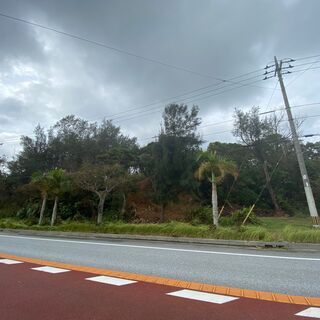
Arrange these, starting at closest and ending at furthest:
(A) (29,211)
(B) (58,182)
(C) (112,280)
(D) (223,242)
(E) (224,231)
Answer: (C) (112,280), (D) (223,242), (E) (224,231), (B) (58,182), (A) (29,211)

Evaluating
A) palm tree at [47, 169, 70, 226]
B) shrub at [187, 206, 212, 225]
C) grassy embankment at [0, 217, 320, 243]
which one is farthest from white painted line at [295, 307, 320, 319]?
palm tree at [47, 169, 70, 226]

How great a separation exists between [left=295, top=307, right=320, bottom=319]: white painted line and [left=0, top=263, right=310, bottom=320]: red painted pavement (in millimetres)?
101

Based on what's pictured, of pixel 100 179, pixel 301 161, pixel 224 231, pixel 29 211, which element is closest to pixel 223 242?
pixel 224 231

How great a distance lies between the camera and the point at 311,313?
15.5ft

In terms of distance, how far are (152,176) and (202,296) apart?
87.0 ft

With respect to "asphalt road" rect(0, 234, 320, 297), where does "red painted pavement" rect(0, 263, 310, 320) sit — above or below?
below

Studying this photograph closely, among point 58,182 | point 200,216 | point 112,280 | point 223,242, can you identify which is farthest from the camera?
point 58,182

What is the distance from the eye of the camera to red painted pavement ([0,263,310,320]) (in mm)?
4652

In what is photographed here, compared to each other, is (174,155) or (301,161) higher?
(174,155)

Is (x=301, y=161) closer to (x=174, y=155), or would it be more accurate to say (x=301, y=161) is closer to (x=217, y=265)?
(x=174, y=155)

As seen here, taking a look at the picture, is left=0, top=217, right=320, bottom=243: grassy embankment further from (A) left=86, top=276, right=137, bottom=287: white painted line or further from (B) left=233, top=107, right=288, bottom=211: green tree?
(B) left=233, top=107, right=288, bottom=211: green tree

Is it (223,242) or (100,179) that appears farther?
(100,179)

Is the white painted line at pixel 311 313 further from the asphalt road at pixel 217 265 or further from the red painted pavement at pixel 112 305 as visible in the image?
the asphalt road at pixel 217 265

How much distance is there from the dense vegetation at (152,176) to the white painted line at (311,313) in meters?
14.4
